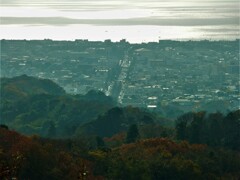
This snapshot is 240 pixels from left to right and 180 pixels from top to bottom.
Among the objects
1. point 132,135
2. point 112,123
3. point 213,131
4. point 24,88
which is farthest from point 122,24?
point 132,135

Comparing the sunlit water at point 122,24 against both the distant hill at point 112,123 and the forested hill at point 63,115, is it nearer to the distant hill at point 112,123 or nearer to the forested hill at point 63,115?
the forested hill at point 63,115

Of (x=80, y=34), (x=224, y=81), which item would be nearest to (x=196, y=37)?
(x=80, y=34)

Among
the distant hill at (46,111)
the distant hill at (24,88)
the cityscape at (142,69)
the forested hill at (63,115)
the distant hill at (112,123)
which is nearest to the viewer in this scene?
the distant hill at (112,123)

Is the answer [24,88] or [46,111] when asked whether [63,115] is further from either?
[24,88]

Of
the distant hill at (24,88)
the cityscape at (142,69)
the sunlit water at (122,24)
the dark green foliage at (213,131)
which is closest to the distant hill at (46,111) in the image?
the distant hill at (24,88)

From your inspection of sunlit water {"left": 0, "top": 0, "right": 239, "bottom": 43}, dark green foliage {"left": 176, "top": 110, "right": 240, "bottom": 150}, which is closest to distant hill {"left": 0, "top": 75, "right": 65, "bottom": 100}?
dark green foliage {"left": 176, "top": 110, "right": 240, "bottom": 150}

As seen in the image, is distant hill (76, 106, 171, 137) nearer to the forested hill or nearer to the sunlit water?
the forested hill

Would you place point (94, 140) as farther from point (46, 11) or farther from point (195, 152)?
point (46, 11)
